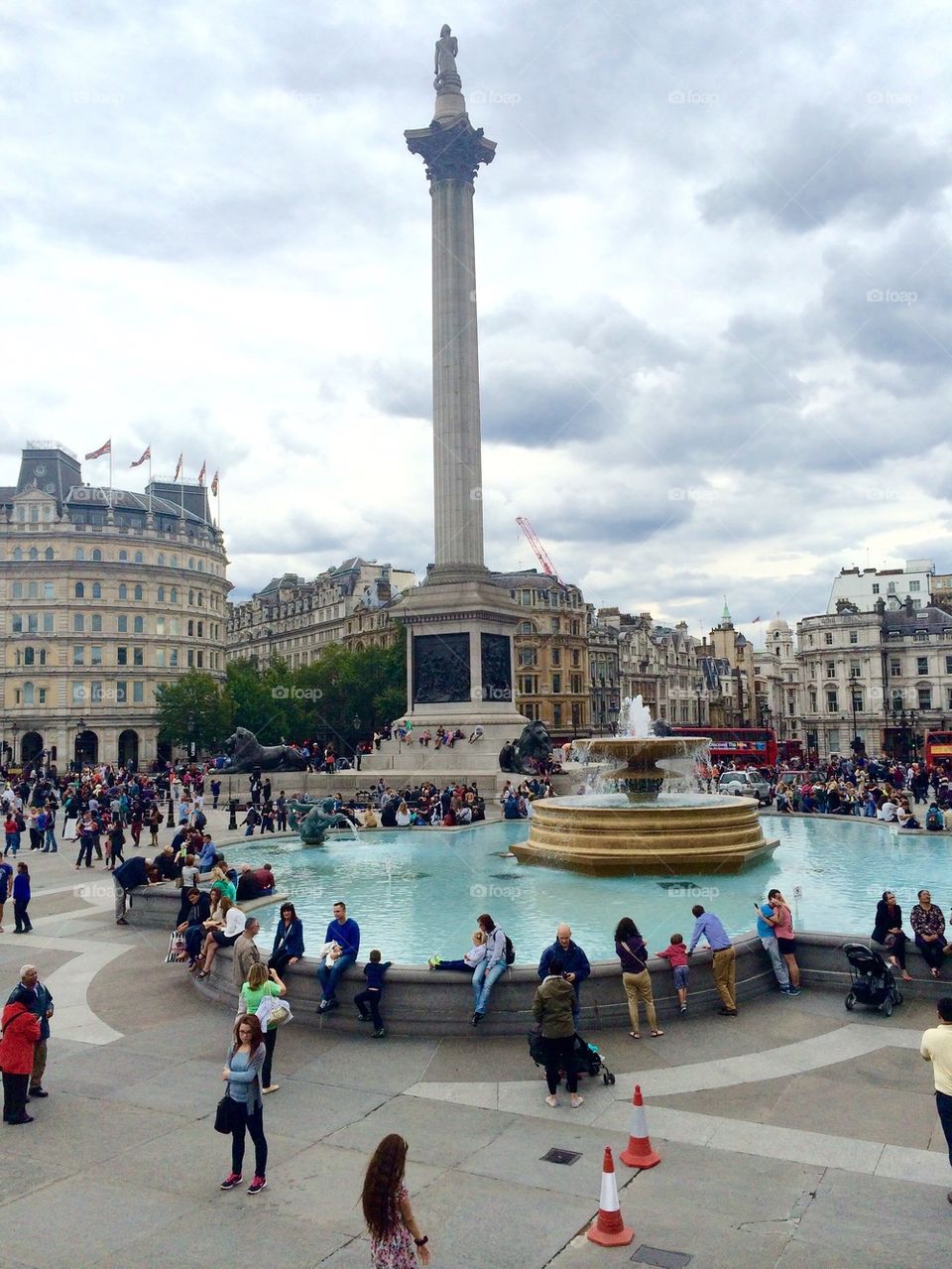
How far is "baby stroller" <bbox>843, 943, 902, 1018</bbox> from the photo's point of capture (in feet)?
35.9

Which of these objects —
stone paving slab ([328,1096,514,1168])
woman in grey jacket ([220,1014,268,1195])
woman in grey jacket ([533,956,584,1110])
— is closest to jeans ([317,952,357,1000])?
stone paving slab ([328,1096,514,1168])

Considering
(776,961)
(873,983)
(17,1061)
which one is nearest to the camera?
(17,1061)

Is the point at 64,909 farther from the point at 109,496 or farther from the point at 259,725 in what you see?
the point at 109,496

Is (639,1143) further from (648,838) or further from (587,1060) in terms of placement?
(648,838)

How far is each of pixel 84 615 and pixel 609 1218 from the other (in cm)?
8229

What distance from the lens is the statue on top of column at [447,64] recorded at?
52250 millimetres

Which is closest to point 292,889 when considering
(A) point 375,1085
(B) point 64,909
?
(B) point 64,909

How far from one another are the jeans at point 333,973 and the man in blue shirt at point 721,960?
158 inches

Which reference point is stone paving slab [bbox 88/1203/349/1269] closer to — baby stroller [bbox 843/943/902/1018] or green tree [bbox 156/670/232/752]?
baby stroller [bbox 843/943/902/1018]

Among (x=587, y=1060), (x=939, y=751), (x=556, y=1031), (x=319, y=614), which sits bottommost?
(x=587, y=1060)

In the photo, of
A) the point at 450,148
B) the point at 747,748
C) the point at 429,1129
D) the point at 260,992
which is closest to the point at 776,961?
the point at 429,1129

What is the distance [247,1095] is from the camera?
7.12 m

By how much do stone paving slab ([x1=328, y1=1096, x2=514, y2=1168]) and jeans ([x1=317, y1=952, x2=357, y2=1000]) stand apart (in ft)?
6.89

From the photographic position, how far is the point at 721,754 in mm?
56469
